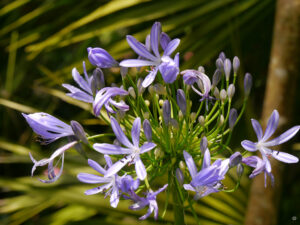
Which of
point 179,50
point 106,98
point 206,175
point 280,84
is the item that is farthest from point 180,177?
point 179,50

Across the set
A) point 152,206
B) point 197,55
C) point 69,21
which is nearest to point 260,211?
point 197,55

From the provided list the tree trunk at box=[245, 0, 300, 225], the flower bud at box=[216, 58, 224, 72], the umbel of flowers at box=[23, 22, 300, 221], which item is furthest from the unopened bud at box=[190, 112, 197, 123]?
the tree trunk at box=[245, 0, 300, 225]

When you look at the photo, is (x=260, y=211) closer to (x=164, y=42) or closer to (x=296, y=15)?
(x=296, y=15)

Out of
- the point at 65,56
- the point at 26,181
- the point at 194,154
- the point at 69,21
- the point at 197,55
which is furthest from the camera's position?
the point at 65,56

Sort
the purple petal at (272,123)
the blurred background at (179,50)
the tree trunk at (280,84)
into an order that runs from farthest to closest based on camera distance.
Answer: the blurred background at (179,50)
the tree trunk at (280,84)
the purple petal at (272,123)

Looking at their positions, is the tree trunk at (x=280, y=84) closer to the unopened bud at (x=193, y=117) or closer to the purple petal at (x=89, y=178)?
the unopened bud at (x=193, y=117)

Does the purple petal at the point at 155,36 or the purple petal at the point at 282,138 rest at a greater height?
the purple petal at the point at 155,36

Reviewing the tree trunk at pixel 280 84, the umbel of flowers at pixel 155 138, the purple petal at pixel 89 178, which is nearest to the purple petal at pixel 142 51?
the umbel of flowers at pixel 155 138
